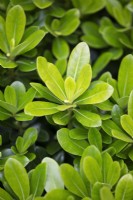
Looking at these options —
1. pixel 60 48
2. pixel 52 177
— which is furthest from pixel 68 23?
pixel 52 177

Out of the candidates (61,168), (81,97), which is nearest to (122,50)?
(81,97)

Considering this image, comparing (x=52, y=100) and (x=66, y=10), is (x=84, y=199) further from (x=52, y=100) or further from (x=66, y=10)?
(x=66, y=10)

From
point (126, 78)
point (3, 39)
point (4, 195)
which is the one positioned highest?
point (3, 39)

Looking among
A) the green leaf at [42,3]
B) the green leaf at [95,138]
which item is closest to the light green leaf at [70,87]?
the green leaf at [95,138]

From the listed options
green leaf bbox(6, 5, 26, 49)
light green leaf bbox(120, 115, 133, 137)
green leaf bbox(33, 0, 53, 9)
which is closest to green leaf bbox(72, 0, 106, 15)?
green leaf bbox(33, 0, 53, 9)

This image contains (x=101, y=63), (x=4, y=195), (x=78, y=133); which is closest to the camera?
(x=4, y=195)

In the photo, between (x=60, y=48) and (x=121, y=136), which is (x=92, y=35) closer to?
(x=60, y=48)

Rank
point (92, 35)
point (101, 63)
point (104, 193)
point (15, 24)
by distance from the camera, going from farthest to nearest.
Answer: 1. point (92, 35)
2. point (101, 63)
3. point (15, 24)
4. point (104, 193)
